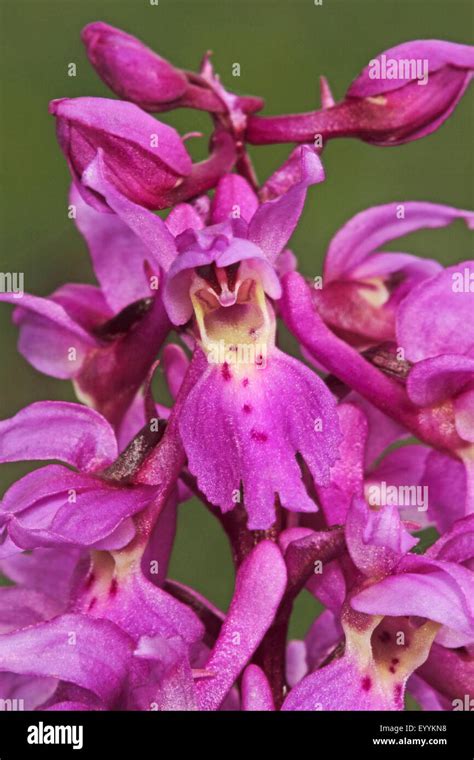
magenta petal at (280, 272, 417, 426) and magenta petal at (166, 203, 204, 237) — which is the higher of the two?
magenta petal at (166, 203, 204, 237)

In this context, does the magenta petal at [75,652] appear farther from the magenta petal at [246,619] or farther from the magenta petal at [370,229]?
the magenta petal at [370,229]

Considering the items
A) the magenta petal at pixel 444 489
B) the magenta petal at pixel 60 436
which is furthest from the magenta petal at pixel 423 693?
the magenta petal at pixel 60 436

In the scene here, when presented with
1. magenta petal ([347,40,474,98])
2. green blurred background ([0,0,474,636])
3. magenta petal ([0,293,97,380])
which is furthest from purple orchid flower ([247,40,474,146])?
green blurred background ([0,0,474,636])

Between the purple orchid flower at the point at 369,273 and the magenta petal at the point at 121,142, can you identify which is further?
the purple orchid flower at the point at 369,273

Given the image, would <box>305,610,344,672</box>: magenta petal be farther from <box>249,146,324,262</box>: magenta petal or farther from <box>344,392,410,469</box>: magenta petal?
<box>249,146,324,262</box>: magenta petal

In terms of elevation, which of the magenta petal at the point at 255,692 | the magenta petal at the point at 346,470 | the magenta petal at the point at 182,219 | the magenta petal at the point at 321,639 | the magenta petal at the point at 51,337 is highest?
the magenta petal at the point at 182,219

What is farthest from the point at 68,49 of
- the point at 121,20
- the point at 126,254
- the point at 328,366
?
the point at 328,366
